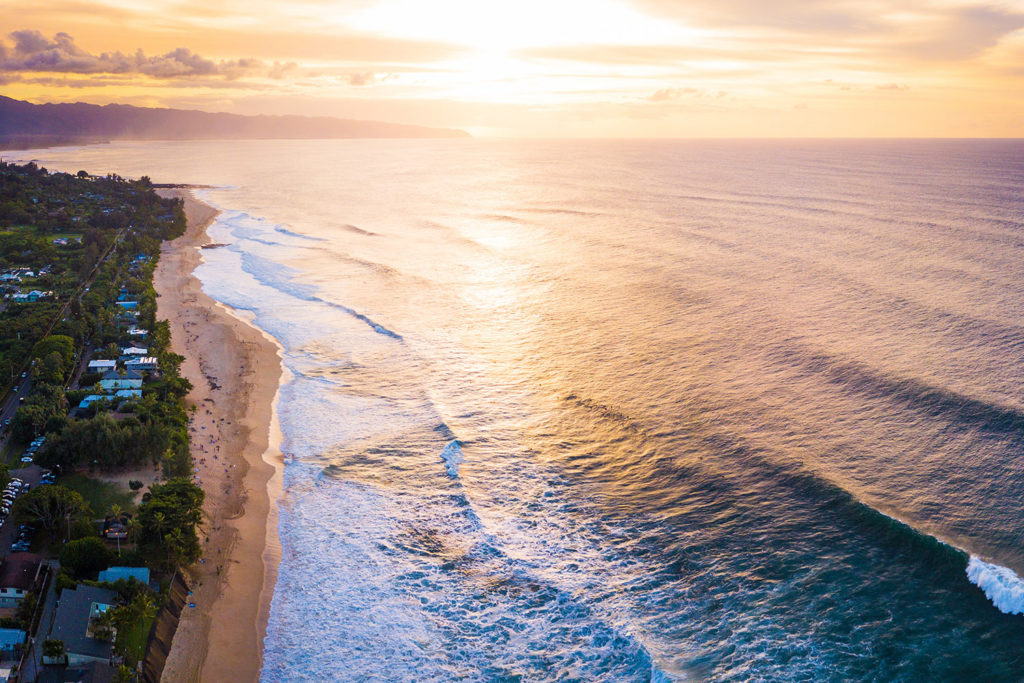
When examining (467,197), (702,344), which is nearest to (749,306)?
(702,344)

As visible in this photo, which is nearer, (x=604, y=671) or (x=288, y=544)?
(x=604, y=671)

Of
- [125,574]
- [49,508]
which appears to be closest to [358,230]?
[49,508]

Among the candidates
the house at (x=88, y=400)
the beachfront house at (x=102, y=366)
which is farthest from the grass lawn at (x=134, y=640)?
the beachfront house at (x=102, y=366)

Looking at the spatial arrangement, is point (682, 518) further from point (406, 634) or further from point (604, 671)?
point (406, 634)

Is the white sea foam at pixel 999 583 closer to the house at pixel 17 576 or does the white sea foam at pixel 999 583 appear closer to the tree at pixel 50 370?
the house at pixel 17 576

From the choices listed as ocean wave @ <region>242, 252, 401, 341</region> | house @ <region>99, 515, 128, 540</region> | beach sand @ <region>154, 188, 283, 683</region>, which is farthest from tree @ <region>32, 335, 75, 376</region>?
house @ <region>99, 515, 128, 540</region>

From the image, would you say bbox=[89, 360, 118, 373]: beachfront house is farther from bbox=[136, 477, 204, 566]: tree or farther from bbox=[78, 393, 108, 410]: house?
bbox=[136, 477, 204, 566]: tree

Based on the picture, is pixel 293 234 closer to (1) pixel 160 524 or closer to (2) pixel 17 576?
(1) pixel 160 524
